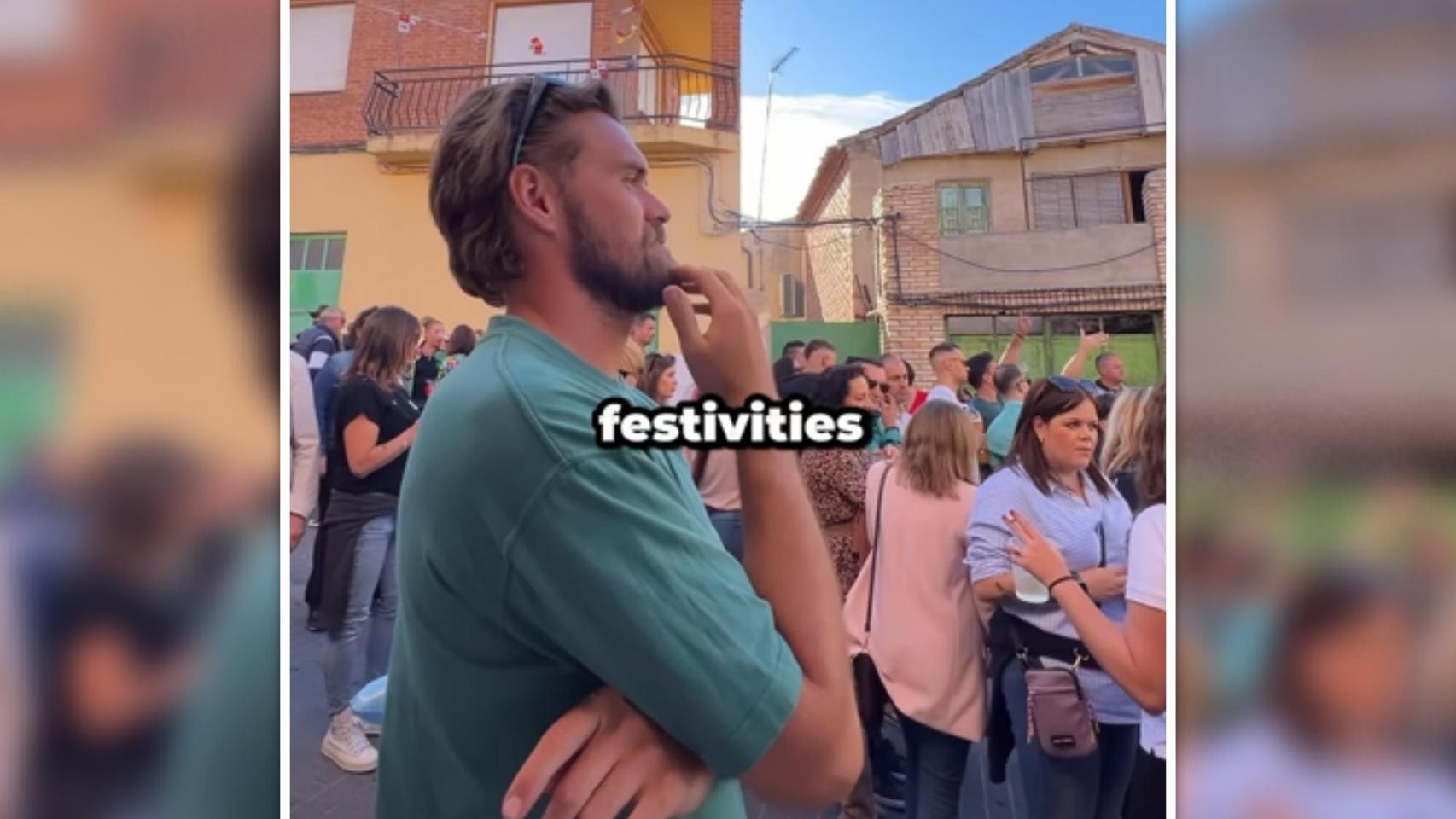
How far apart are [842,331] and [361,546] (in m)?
0.98

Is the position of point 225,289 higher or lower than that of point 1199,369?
higher

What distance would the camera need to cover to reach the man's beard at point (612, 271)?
47.9 inches

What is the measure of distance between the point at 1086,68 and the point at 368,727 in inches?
67.6

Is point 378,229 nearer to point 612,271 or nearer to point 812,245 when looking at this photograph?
point 612,271

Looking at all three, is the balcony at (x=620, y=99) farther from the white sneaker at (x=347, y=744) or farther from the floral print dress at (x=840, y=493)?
the white sneaker at (x=347, y=744)

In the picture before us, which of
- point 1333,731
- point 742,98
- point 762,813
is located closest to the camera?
point 762,813

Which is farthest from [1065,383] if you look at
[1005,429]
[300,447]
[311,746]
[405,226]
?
[311,746]

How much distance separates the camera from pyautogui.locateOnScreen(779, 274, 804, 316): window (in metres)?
1.36

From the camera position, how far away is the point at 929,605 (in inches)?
61.1

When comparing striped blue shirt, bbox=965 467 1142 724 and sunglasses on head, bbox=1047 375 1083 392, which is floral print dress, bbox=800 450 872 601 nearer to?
striped blue shirt, bbox=965 467 1142 724

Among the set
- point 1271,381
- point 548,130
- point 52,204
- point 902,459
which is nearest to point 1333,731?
point 1271,381

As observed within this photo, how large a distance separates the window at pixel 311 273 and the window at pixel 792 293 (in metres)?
0.82

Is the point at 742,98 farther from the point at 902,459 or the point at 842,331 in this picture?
the point at 902,459

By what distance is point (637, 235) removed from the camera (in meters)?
1.24
